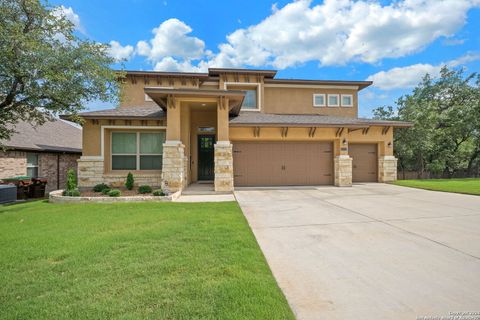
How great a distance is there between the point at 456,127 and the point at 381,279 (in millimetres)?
22098

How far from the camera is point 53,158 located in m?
13.4

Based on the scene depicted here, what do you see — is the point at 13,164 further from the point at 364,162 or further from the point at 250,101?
the point at 364,162

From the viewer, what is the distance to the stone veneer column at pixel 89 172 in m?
10.6

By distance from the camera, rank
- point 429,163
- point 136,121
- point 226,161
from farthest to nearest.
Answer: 1. point 429,163
2. point 136,121
3. point 226,161

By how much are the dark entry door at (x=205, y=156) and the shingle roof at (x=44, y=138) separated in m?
6.89

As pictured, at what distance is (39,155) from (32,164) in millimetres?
591

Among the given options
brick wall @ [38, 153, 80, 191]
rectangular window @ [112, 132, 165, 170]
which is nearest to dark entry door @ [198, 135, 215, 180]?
rectangular window @ [112, 132, 165, 170]

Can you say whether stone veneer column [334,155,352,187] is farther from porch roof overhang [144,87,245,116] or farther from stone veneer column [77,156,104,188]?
stone veneer column [77,156,104,188]

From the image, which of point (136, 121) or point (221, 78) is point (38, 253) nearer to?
point (136, 121)

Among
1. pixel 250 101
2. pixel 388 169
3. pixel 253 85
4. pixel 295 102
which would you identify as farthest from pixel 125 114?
pixel 388 169

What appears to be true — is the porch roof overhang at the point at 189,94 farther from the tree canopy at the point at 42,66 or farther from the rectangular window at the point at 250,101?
the rectangular window at the point at 250,101

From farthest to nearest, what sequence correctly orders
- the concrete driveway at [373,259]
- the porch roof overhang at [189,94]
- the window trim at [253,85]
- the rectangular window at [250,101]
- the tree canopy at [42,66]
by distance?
the rectangular window at [250,101] → the window trim at [253,85] → the porch roof overhang at [189,94] → the tree canopy at [42,66] → the concrete driveway at [373,259]

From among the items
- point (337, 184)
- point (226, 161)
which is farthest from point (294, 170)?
point (226, 161)

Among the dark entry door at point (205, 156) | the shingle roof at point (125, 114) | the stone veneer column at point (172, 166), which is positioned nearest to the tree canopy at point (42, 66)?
the shingle roof at point (125, 114)
